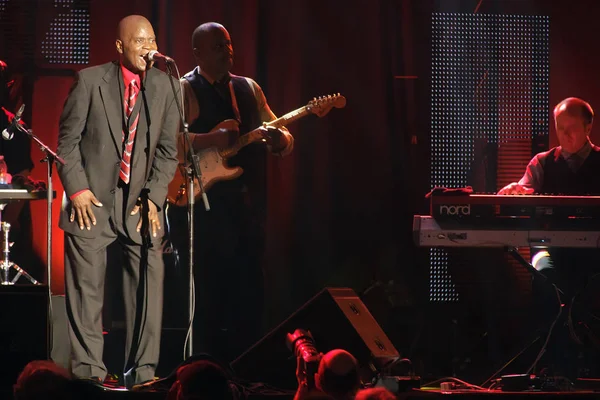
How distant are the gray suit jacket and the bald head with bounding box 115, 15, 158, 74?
8 centimetres

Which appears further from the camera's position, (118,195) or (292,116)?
(292,116)

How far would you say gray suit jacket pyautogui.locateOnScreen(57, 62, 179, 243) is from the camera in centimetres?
494

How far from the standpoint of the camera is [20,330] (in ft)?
13.1

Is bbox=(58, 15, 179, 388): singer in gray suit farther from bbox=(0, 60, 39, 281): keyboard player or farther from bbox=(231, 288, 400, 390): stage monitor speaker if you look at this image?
bbox=(0, 60, 39, 281): keyboard player

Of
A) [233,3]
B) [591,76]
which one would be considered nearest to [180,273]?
[233,3]

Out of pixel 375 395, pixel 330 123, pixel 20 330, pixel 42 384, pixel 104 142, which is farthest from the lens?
pixel 330 123

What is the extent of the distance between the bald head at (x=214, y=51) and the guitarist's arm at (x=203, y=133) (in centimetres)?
25

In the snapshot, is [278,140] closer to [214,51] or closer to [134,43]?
[214,51]

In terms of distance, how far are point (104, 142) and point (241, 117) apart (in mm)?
2114

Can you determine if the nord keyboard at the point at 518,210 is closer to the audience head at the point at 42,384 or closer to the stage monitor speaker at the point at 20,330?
the stage monitor speaker at the point at 20,330

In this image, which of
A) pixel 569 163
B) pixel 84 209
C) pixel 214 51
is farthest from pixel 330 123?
pixel 84 209

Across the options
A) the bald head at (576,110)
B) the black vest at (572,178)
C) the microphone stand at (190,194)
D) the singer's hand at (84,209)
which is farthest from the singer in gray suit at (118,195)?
the bald head at (576,110)

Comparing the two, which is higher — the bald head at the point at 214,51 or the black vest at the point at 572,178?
the bald head at the point at 214,51

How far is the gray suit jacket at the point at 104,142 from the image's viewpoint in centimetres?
494
